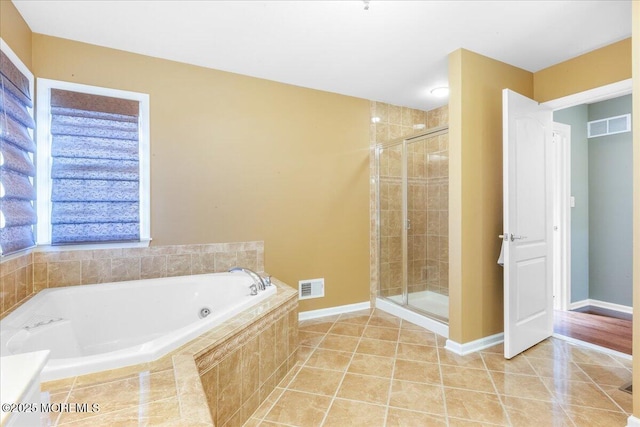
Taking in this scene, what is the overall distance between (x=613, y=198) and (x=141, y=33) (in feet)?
15.6

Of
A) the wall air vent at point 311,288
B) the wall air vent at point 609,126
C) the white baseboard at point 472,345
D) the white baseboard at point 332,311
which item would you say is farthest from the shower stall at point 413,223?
the wall air vent at point 609,126

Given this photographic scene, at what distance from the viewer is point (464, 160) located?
2305 mm

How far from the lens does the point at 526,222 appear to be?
2369 millimetres

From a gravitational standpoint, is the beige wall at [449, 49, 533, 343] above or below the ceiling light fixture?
below

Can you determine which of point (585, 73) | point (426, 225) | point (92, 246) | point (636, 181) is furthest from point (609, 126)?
point (92, 246)

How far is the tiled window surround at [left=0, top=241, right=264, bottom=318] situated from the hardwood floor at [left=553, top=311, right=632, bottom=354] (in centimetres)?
281

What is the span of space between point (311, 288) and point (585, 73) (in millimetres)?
2919

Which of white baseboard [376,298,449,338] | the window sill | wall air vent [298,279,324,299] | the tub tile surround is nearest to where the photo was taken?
the tub tile surround

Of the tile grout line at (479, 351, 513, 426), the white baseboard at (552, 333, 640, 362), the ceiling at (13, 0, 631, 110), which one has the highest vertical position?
the ceiling at (13, 0, 631, 110)

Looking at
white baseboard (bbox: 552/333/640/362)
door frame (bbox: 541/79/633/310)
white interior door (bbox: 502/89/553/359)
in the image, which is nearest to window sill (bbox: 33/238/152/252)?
white interior door (bbox: 502/89/553/359)

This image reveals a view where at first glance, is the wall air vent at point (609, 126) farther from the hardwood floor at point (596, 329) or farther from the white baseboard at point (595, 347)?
the white baseboard at point (595, 347)

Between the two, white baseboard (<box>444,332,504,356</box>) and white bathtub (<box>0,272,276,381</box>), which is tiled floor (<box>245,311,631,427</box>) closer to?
white baseboard (<box>444,332,504,356</box>)

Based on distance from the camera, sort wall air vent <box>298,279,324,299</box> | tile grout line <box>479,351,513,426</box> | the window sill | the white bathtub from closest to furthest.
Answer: the white bathtub
tile grout line <box>479,351,513,426</box>
the window sill
wall air vent <box>298,279,324,299</box>

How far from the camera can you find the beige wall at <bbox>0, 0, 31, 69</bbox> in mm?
1736
